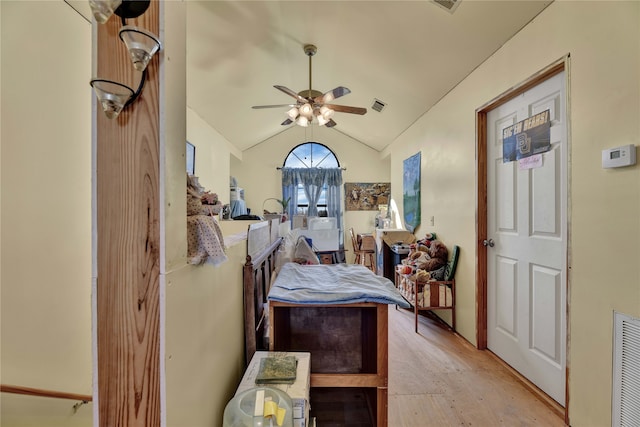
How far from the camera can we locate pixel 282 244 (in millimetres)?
2404

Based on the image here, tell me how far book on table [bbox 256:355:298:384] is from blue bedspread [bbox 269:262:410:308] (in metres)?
0.24

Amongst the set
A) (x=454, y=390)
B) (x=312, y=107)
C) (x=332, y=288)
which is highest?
(x=312, y=107)

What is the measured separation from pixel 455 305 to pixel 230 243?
2.40 m

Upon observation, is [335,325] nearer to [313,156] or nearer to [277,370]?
[277,370]

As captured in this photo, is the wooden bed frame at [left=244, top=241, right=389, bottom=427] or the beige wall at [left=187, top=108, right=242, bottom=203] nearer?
the wooden bed frame at [left=244, top=241, right=389, bottom=427]

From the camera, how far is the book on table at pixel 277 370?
105 cm

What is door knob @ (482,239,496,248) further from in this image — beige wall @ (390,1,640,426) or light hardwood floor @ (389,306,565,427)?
light hardwood floor @ (389,306,565,427)

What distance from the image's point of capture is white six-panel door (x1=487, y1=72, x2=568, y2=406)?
5.34 ft

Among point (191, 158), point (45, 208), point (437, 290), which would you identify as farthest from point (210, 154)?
point (437, 290)

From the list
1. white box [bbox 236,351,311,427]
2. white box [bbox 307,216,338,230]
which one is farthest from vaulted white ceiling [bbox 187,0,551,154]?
white box [bbox 236,351,311,427]

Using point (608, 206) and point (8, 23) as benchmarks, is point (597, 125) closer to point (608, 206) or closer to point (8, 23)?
point (608, 206)

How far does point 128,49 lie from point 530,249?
7.73ft

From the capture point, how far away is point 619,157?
1216 mm

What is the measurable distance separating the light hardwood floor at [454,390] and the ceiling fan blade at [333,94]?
2.36m
